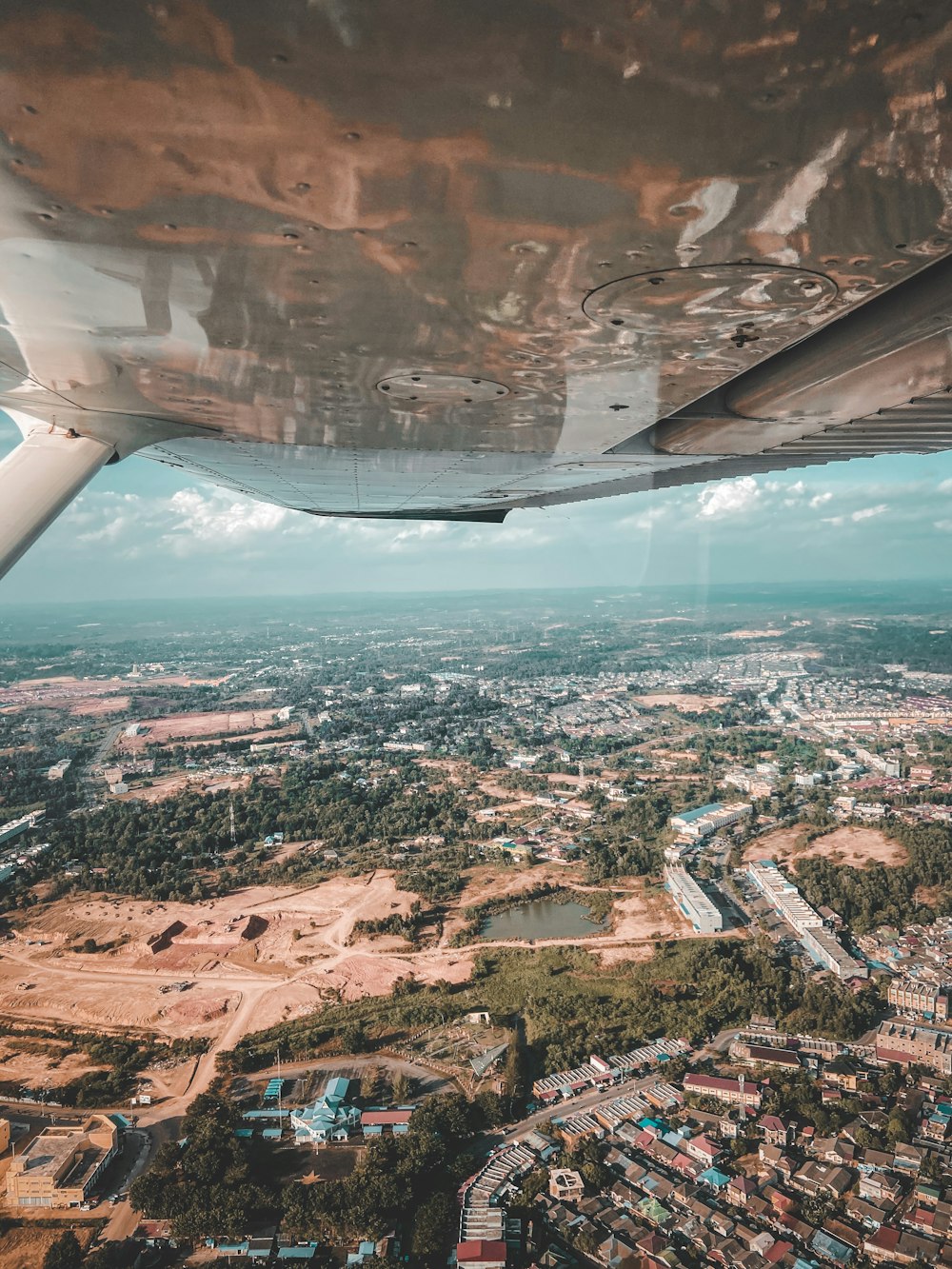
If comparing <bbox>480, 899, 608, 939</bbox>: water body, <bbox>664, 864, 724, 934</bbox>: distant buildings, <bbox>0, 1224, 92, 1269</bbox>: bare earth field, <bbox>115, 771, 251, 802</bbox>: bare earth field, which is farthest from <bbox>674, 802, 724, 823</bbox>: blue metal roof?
<bbox>0, 1224, 92, 1269</bbox>: bare earth field

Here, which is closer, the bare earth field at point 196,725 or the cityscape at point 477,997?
the cityscape at point 477,997

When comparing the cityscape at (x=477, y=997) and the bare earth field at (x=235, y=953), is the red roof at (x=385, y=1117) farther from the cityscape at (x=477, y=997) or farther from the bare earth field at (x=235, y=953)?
the bare earth field at (x=235, y=953)

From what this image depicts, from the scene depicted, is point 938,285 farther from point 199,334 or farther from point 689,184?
point 199,334

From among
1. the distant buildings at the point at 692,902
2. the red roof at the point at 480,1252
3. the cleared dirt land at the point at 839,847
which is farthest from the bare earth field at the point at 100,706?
the red roof at the point at 480,1252

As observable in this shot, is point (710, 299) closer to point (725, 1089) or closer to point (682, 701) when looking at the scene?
point (725, 1089)

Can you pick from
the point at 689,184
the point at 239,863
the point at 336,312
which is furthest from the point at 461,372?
the point at 239,863

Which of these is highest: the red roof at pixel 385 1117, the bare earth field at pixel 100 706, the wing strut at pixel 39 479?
the wing strut at pixel 39 479

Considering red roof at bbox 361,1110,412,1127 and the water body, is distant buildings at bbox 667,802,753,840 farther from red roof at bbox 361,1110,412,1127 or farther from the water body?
red roof at bbox 361,1110,412,1127
